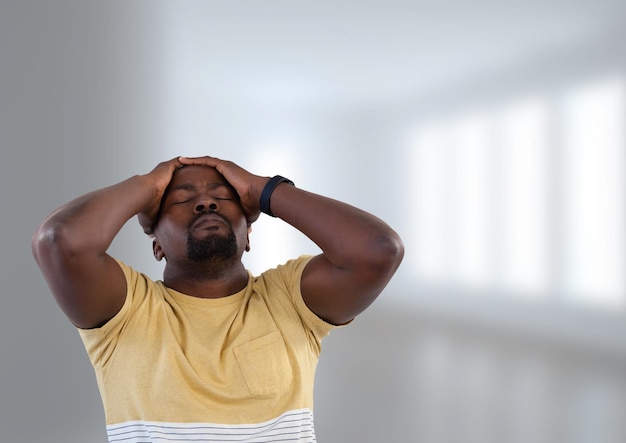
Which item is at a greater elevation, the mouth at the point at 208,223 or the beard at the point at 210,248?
the mouth at the point at 208,223

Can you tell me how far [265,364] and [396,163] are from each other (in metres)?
1.66

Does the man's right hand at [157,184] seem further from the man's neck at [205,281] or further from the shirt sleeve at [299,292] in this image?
the shirt sleeve at [299,292]

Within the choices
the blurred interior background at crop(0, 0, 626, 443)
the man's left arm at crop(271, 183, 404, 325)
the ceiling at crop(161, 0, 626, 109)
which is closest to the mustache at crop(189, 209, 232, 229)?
the man's left arm at crop(271, 183, 404, 325)

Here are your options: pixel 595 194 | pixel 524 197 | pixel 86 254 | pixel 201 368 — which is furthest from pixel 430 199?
pixel 86 254

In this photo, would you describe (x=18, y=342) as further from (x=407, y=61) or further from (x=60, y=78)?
(x=407, y=61)

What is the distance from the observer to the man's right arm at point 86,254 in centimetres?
131

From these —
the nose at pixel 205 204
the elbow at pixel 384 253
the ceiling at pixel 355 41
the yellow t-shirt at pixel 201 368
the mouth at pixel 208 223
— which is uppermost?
the ceiling at pixel 355 41

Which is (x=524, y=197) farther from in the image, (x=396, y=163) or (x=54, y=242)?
(x=54, y=242)

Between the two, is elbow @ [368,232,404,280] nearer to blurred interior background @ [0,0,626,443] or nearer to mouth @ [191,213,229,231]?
mouth @ [191,213,229,231]

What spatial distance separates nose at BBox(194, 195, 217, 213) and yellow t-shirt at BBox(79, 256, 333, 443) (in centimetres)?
18

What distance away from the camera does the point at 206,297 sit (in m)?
1.56

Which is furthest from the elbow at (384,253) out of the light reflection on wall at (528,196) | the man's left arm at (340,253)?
the light reflection on wall at (528,196)

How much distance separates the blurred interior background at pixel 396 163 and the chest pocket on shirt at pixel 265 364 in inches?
36.1

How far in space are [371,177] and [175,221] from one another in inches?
59.9
